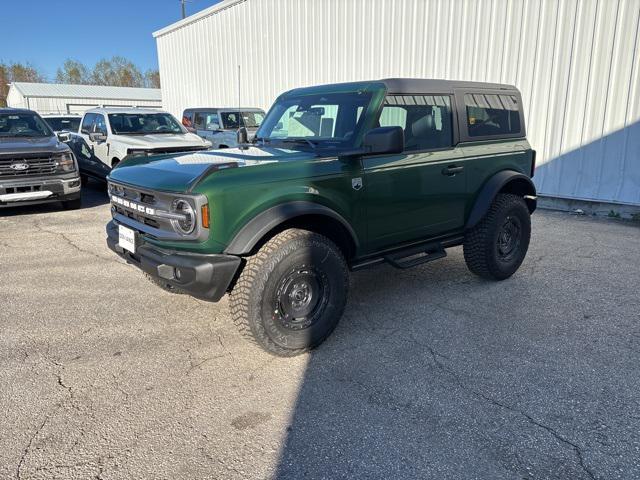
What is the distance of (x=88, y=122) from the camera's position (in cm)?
1073

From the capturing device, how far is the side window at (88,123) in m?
10.5

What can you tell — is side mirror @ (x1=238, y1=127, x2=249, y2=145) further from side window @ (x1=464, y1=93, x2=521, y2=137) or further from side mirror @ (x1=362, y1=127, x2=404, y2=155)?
side window @ (x1=464, y1=93, x2=521, y2=137)

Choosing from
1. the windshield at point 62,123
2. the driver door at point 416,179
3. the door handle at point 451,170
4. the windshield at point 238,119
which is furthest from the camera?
the windshield at point 62,123

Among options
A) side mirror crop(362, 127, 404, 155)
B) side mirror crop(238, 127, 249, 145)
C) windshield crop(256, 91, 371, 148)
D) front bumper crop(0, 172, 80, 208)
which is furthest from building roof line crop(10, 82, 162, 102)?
side mirror crop(362, 127, 404, 155)

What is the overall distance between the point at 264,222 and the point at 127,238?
112cm

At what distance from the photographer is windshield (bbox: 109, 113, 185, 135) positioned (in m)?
9.70

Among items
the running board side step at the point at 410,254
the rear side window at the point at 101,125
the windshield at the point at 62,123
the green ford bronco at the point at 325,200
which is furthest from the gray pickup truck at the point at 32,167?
the windshield at the point at 62,123

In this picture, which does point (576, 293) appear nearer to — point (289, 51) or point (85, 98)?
point (289, 51)

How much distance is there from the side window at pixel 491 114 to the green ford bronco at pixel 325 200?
0.05ft

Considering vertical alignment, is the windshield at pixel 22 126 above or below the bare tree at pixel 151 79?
below

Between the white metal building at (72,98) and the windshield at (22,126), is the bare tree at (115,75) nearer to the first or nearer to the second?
the white metal building at (72,98)

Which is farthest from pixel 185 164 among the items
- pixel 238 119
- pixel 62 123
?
pixel 62 123

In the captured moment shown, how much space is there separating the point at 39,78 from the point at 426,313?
89808mm

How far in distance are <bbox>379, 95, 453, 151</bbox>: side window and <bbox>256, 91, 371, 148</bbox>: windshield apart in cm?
24
